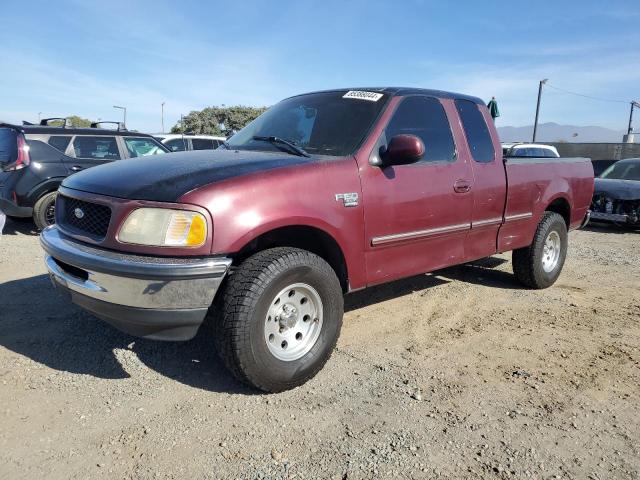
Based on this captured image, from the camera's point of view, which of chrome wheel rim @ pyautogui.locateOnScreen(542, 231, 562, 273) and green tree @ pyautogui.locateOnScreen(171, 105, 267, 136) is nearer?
chrome wheel rim @ pyautogui.locateOnScreen(542, 231, 562, 273)

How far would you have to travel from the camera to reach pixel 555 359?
143 inches

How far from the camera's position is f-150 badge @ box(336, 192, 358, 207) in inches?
127

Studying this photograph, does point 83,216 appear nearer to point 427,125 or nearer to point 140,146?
point 427,125

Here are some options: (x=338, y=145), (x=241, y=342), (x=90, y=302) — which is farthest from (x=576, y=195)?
(x=90, y=302)

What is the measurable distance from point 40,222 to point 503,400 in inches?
276

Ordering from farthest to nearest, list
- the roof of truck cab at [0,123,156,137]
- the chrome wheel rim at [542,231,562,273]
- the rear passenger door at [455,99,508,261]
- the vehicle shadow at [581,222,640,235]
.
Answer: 1. the vehicle shadow at [581,222,640,235]
2. the roof of truck cab at [0,123,156,137]
3. the chrome wheel rim at [542,231,562,273]
4. the rear passenger door at [455,99,508,261]

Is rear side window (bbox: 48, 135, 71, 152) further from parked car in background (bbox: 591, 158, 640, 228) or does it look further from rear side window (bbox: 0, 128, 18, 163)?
parked car in background (bbox: 591, 158, 640, 228)

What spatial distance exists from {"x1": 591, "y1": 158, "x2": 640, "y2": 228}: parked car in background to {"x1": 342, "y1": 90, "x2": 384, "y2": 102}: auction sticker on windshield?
8059 mm

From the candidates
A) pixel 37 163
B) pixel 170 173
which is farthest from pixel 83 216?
pixel 37 163

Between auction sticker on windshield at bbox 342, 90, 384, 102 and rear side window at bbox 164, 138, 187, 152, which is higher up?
auction sticker on windshield at bbox 342, 90, 384, 102

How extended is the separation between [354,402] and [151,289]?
1.35 meters

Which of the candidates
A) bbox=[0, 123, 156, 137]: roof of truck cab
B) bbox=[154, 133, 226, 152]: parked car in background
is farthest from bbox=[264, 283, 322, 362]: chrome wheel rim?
bbox=[154, 133, 226, 152]: parked car in background

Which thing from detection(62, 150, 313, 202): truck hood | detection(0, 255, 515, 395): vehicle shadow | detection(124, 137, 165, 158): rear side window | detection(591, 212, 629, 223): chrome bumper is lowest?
detection(0, 255, 515, 395): vehicle shadow

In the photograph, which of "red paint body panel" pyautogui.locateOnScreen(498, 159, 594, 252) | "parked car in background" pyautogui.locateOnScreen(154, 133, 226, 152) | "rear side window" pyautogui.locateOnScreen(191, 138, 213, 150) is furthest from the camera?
"rear side window" pyautogui.locateOnScreen(191, 138, 213, 150)
